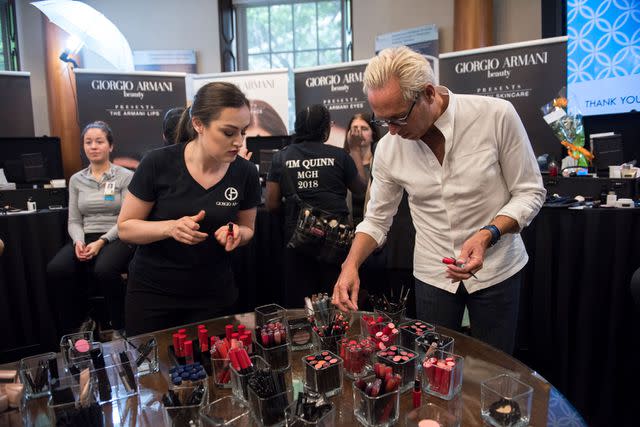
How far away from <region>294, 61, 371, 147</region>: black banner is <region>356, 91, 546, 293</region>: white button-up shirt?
2647mm

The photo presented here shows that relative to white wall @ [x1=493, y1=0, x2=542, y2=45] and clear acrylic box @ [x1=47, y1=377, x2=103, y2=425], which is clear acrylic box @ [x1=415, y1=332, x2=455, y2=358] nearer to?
clear acrylic box @ [x1=47, y1=377, x2=103, y2=425]

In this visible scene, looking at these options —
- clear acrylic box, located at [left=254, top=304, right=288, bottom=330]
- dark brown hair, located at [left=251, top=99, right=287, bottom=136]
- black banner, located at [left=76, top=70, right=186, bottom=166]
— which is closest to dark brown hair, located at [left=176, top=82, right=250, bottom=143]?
clear acrylic box, located at [left=254, top=304, right=288, bottom=330]

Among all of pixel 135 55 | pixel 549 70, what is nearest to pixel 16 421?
pixel 549 70

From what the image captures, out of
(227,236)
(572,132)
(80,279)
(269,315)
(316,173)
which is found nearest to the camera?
(269,315)

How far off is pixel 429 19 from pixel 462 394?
459cm

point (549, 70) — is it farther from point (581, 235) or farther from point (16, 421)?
point (16, 421)

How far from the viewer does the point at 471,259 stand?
1.35 metres

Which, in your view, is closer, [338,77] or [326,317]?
[326,317]

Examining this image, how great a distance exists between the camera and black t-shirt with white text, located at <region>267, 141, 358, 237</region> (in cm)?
280

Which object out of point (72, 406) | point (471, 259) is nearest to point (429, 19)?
point (471, 259)

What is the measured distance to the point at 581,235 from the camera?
89.6 inches

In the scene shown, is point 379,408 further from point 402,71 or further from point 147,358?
point 402,71

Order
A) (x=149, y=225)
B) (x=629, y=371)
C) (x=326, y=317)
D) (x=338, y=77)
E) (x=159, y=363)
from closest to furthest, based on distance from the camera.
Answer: (x=159, y=363) < (x=326, y=317) < (x=149, y=225) < (x=629, y=371) < (x=338, y=77)

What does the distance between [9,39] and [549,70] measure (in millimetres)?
5585
